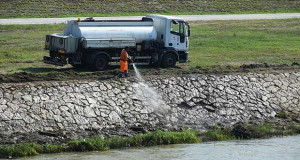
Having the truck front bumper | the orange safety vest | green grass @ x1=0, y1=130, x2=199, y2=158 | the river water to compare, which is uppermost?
the orange safety vest

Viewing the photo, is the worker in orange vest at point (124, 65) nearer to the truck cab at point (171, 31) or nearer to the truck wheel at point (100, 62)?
the truck wheel at point (100, 62)

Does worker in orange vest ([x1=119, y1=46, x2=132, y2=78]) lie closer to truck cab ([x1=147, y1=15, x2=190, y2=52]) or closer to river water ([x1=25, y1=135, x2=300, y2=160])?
truck cab ([x1=147, y1=15, x2=190, y2=52])

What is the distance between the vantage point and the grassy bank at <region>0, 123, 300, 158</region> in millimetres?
21953

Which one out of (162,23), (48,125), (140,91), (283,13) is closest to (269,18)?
(283,13)

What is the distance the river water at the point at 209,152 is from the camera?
22094mm

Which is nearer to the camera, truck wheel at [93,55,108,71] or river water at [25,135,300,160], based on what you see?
river water at [25,135,300,160]

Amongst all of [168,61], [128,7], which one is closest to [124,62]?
[168,61]

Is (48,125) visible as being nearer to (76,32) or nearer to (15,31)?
(76,32)

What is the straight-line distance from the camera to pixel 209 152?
23.1 metres

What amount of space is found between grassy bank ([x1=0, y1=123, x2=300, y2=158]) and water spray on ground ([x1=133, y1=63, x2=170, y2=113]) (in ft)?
6.07

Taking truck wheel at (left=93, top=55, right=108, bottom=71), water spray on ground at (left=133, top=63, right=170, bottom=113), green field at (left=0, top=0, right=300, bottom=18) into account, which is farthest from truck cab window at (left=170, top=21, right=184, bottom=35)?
green field at (left=0, top=0, right=300, bottom=18)

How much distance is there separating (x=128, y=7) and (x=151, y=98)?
32.6 m

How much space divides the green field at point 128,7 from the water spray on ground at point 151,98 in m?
28.0

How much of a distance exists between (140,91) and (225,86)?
13.0 ft
